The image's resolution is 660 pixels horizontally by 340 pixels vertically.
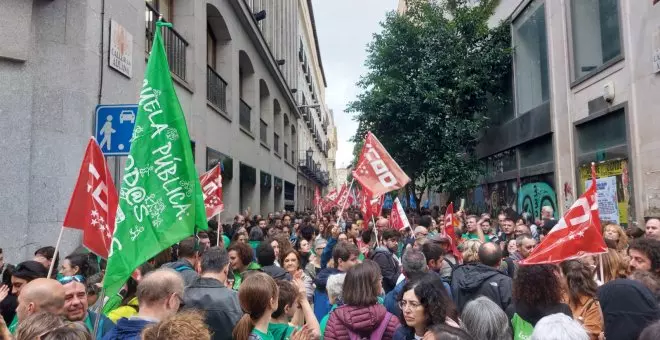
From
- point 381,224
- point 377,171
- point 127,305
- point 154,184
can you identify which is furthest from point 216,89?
point 127,305

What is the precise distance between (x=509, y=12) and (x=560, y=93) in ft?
19.1

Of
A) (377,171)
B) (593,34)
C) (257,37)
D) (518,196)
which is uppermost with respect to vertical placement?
(257,37)

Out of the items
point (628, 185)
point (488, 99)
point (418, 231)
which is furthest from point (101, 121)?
point (488, 99)

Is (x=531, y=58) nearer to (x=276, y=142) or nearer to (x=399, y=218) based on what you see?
(x=399, y=218)

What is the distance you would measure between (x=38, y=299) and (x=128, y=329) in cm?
59

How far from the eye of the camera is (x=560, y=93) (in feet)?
50.2

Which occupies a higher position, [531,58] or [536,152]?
[531,58]

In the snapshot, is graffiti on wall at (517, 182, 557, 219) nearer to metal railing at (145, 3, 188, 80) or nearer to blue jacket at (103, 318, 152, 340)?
metal railing at (145, 3, 188, 80)

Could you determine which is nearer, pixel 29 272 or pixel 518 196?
pixel 29 272

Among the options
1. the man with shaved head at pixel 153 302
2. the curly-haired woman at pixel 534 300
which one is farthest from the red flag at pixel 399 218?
the man with shaved head at pixel 153 302

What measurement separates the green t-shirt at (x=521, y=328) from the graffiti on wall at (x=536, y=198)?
13386 mm

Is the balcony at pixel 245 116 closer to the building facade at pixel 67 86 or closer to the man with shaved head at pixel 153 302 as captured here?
the building facade at pixel 67 86

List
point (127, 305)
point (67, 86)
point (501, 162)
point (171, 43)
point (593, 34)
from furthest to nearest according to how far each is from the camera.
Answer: point (501, 162), point (593, 34), point (171, 43), point (67, 86), point (127, 305)

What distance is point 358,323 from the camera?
357 centimetres
